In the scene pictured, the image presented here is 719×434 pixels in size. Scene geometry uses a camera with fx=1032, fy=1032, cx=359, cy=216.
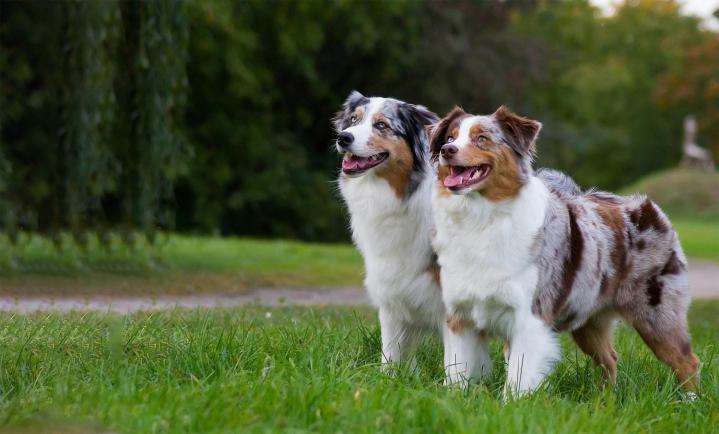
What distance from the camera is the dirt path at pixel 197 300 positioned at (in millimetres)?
9945

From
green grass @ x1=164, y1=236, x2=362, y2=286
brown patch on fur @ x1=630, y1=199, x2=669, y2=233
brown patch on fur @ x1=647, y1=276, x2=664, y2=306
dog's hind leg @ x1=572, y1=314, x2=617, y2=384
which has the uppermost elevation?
brown patch on fur @ x1=630, y1=199, x2=669, y2=233

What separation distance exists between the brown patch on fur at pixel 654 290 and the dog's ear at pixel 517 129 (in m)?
1.34

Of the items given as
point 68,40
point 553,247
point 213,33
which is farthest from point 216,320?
point 213,33

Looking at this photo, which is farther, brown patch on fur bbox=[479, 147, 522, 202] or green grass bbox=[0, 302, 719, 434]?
brown patch on fur bbox=[479, 147, 522, 202]

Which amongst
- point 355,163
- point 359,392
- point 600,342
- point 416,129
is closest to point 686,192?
point 600,342

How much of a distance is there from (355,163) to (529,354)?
5.45 feet

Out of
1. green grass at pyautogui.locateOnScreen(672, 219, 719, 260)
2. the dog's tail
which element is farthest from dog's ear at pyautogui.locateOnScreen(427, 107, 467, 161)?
green grass at pyautogui.locateOnScreen(672, 219, 719, 260)

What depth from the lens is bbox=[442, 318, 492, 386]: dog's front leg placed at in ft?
20.4

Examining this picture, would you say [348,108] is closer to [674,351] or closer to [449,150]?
[449,150]

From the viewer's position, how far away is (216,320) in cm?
834

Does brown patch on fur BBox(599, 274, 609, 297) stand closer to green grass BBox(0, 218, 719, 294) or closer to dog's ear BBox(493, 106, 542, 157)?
dog's ear BBox(493, 106, 542, 157)

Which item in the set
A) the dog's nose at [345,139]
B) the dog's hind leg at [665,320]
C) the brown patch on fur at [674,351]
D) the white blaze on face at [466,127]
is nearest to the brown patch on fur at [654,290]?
the dog's hind leg at [665,320]

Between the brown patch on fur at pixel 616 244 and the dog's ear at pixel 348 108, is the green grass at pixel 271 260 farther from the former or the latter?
the brown patch on fur at pixel 616 244

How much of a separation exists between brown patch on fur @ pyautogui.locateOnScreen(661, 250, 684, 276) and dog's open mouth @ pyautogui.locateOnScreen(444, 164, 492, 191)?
5.18 feet
